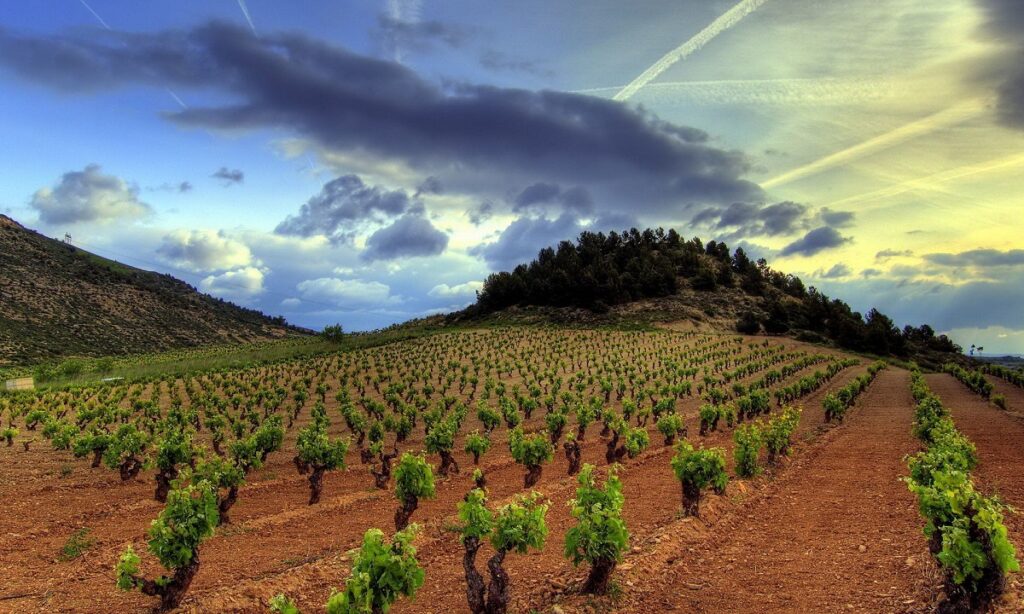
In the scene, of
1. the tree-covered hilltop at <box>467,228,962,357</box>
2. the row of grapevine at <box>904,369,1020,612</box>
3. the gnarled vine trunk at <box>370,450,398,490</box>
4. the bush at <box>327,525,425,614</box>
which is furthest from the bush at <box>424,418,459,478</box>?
the tree-covered hilltop at <box>467,228,962,357</box>

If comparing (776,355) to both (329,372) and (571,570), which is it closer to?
(329,372)

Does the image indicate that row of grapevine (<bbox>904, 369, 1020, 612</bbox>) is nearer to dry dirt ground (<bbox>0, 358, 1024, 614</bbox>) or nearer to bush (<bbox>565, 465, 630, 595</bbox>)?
dry dirt ground (<bbox>0, 358, 1024, 614</bbox>)

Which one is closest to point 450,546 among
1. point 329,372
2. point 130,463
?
point 130,463

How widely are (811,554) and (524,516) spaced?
23.7 feet

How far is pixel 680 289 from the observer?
4614 inches

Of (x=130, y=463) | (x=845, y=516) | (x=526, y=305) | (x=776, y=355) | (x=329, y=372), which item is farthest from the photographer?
(x=526, y=305)

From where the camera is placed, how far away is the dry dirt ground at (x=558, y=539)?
1170 cm

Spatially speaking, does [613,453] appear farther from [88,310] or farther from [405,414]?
[88,310]

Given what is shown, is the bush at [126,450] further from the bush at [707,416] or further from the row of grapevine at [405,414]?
the bush at [707,416]

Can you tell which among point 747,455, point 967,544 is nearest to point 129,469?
point 747,455

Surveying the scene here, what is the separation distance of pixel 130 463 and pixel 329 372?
37029 millimetres

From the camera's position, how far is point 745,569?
12.8m

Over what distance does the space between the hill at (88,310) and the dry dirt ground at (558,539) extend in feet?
314

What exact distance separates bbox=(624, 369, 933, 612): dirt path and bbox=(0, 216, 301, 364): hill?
366ft
